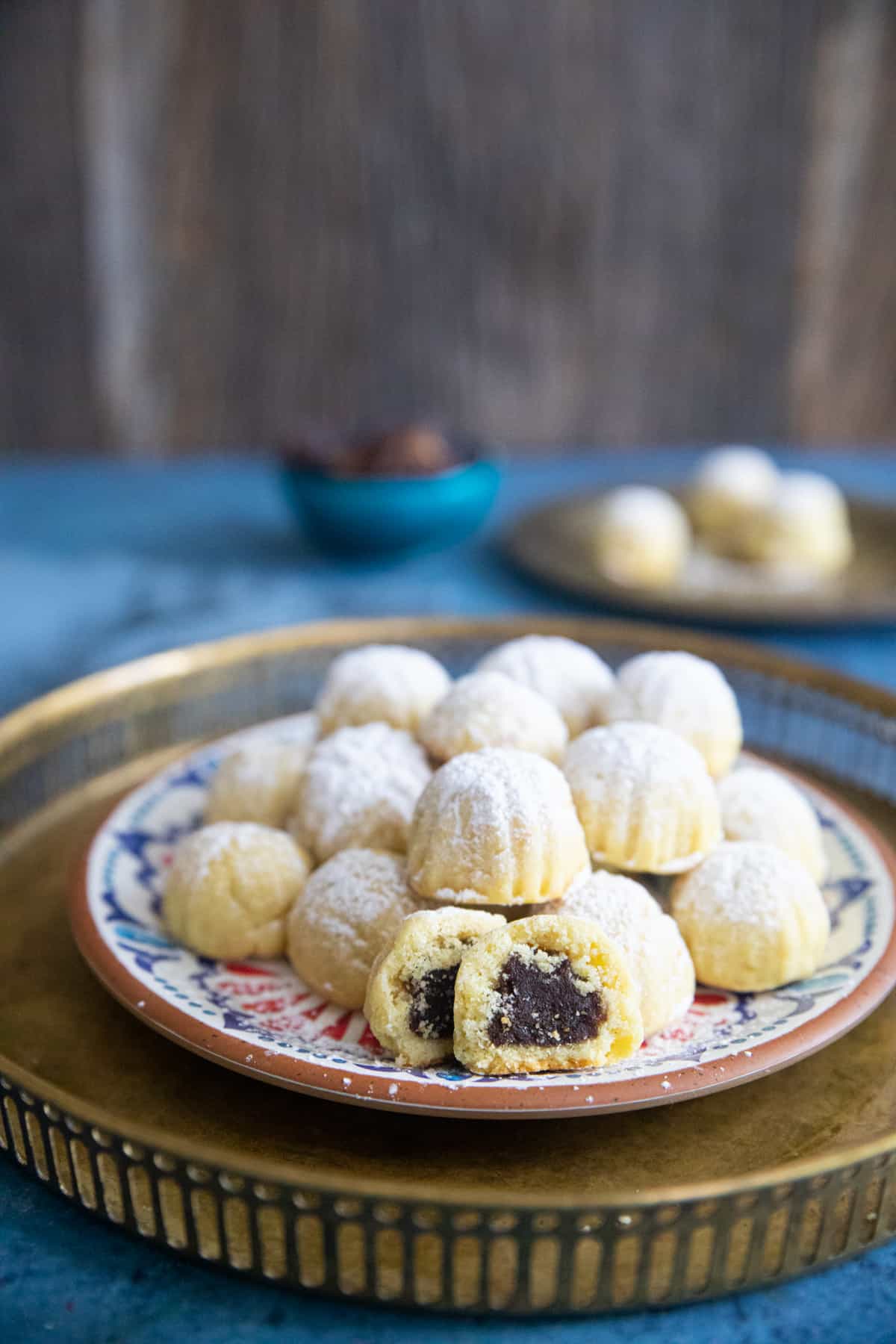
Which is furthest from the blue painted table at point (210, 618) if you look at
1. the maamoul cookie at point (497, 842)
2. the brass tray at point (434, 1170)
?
the maamoul cookie at point (497, 842)

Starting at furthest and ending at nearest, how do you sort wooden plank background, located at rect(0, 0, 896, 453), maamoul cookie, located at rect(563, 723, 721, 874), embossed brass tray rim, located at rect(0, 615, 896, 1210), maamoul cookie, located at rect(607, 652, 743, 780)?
wooden plank background, located at rect(0, 0, 896, 453)
maamoul cookie, located at rect(607, 652, 743, 780)
maamoul cookie, located at rect(563, 723, 721, 874)
embossed brass tray rim, located at rect(0, 615, 896, 1210)

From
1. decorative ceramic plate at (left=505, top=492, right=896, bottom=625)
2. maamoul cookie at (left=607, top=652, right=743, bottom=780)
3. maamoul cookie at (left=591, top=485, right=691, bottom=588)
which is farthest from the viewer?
maamoul cookie at (left=591, top=485, right=691, bottom=588)

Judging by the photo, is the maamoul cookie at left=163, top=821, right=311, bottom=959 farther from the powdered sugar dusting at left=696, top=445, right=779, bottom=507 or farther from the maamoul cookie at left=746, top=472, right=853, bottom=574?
the powdered sugar dusting at left=696, top=445, right=779, bottom=507

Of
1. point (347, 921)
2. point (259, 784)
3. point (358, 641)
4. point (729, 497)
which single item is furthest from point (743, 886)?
point (729, 497)

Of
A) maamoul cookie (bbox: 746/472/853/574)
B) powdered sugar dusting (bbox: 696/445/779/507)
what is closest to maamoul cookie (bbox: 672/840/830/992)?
maamoul cookie (bbox: 746/472/853/574)

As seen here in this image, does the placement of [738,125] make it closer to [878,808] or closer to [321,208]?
[321,208]

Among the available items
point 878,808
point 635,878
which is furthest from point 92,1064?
point 878,808

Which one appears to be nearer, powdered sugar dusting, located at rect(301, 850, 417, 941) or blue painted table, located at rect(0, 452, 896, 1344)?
blue painted table, located at rect(0, 452, 896, 1344)
